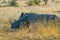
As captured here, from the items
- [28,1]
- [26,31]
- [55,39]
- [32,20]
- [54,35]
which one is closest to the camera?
[55,39]

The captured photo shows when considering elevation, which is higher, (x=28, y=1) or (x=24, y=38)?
(x=24, y=38)

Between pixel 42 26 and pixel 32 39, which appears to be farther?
pixel 42 26

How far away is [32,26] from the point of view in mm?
11617

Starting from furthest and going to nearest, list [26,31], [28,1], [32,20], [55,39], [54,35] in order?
[28,1], [32,20], [26,31], [54,35], [55,39]

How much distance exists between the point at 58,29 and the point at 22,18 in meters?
3.08

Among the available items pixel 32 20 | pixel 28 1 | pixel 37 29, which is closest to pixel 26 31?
pixel 37 29

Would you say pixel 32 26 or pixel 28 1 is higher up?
pixel 32 26

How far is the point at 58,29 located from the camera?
1112 centimetres

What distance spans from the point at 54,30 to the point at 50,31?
18 centimetres

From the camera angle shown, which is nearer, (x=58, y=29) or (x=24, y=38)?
(x=24, y=38)

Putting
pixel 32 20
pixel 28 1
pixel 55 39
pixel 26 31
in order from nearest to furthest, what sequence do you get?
1. pixel 55 39
2. pixel 26 31
3. pixel 32 20
4. pixel 28 1

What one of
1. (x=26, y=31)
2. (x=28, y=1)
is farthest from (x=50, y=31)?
(x=28, y=1)

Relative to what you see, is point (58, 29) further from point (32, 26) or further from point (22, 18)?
point (22, 18)

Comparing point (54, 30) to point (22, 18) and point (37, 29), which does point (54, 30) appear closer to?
point (37, 29)
